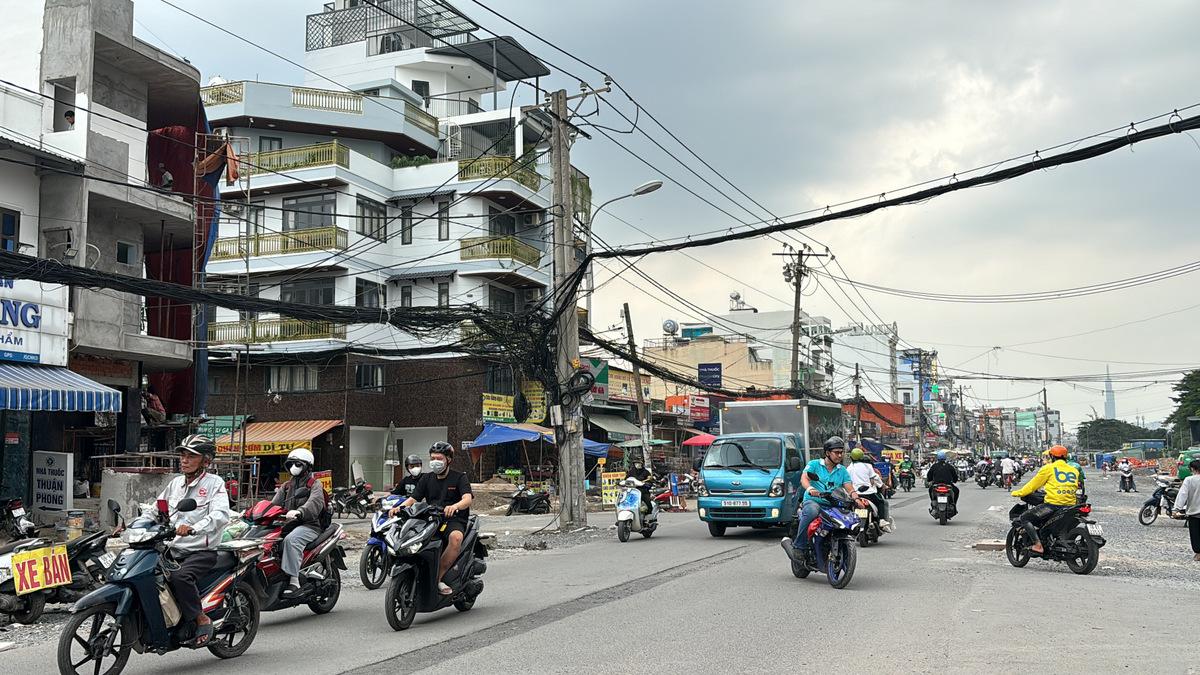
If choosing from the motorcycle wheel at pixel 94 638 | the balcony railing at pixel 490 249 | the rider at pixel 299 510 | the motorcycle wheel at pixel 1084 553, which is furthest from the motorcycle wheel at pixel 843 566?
the balcony railing at pixel 490 249

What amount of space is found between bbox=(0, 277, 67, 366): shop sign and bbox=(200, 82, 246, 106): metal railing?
2124cm

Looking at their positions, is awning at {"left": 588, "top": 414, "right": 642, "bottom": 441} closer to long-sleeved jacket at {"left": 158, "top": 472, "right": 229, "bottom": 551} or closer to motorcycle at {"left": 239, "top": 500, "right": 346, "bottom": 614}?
motorcycle at {"left": 239, "top": 500, "right": 346, "bottom": 614}

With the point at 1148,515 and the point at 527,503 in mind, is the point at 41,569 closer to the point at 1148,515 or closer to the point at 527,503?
the point at 527,503

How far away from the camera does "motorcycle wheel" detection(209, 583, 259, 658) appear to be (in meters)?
7.34

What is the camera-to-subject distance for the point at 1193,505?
47.5 ft

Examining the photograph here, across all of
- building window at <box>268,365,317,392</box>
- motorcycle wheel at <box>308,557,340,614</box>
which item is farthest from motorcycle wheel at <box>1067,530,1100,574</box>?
building window at <box>268,365,317,392</box>

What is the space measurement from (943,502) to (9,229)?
20140 millimetres

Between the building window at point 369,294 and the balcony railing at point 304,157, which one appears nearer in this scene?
the balcony railing at point 304,157

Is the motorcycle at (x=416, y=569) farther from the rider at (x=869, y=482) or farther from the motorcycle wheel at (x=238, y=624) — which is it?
the rider at (x=869, y=482)

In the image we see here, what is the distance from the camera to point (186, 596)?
676 cm

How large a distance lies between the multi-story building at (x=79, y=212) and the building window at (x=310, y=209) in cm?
1251

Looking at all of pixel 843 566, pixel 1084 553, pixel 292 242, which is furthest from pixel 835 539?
pixel 292 242

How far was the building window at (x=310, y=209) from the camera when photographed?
1415 inches

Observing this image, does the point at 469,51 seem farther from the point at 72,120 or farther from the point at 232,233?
the point at 72,120
